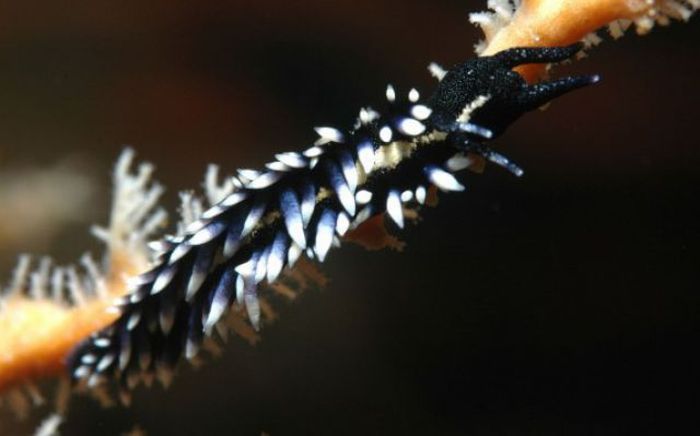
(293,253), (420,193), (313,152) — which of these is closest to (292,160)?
(313,152)

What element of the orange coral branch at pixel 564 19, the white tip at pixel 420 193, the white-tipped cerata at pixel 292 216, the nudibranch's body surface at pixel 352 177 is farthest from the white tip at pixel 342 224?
the orange coral branch at pixel 564 19

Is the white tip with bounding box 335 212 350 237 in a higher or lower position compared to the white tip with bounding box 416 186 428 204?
higher

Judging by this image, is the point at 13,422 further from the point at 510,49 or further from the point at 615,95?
the point at 615,95

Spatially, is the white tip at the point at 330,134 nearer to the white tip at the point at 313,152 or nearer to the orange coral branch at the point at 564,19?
the white tip at the point at 313,152

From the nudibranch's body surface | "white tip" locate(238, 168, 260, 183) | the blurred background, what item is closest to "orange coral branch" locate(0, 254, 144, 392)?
the blurred background

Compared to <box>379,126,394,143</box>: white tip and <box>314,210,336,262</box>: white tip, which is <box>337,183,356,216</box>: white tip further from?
<box>379,126,394,143</box>: white tip

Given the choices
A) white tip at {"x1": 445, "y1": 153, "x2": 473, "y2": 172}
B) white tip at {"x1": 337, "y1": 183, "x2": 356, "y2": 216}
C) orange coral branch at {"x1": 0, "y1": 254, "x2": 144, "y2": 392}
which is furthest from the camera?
orange coral branch at {"x1": 0, "y1": 254, "x2": 144, "y2": 392}
